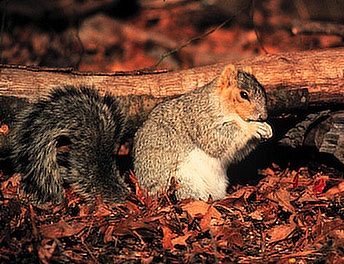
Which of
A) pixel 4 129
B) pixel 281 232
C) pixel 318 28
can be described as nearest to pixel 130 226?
pixel 281 232

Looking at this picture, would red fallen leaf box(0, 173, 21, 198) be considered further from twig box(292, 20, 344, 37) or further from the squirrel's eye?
twig box(292, 20, 344, 37)

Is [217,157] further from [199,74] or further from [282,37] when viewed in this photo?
[282,37]

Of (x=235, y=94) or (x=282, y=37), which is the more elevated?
(x=235, y=94)

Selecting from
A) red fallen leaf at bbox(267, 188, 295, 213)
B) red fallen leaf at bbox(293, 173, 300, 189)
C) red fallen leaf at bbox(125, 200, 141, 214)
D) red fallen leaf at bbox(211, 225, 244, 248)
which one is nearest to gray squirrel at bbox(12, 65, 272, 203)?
red fallen leaf at bbox(125, 200, 141, 214)

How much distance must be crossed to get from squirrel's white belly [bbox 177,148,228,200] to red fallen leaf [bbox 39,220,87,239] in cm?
105

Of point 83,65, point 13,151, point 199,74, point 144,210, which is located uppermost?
point 199,74

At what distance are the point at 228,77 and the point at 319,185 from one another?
1.14 meters

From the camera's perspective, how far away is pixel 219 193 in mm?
4273

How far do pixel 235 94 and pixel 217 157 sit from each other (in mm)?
538

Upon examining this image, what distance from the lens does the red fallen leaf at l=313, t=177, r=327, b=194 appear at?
4266 millimetres

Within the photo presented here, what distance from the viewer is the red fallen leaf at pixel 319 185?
4266 mm

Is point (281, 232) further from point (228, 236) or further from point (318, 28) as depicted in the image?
point (318, 28)

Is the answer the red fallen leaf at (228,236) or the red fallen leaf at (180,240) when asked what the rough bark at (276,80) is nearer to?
the red fallen leaf at (228,236)

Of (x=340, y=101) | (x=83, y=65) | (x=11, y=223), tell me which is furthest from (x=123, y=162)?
(x=83, y=65)
